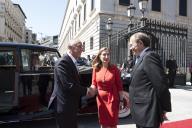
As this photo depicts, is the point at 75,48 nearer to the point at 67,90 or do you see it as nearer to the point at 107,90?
the point at 67,90

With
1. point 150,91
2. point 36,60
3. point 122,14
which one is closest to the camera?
point 150,91

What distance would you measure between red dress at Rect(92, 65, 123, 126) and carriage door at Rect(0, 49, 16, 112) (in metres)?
1.72

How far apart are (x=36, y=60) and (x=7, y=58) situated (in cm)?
61

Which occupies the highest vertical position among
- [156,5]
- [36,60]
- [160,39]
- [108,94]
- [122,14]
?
[156,5]

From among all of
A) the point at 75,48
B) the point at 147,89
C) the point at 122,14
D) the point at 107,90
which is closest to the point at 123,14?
the point at 122,14

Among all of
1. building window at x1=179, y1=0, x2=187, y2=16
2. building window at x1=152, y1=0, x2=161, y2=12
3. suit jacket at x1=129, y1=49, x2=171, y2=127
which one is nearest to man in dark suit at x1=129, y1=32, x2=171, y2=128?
suit jacket at x1=129, y1=49, x2=171, y2=127

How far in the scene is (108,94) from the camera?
5.71 m

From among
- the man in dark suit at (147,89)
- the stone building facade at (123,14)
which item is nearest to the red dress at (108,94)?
the man in dark suit at (147,89)

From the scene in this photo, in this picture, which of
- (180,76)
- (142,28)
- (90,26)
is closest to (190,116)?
(142,28)

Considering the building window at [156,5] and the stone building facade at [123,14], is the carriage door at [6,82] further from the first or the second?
the building window at [156,5]

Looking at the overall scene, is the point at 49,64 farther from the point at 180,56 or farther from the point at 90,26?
the point at 90,26

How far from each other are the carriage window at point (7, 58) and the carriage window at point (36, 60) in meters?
0.21

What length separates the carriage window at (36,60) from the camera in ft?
23.1

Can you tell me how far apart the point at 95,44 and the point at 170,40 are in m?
10.0
